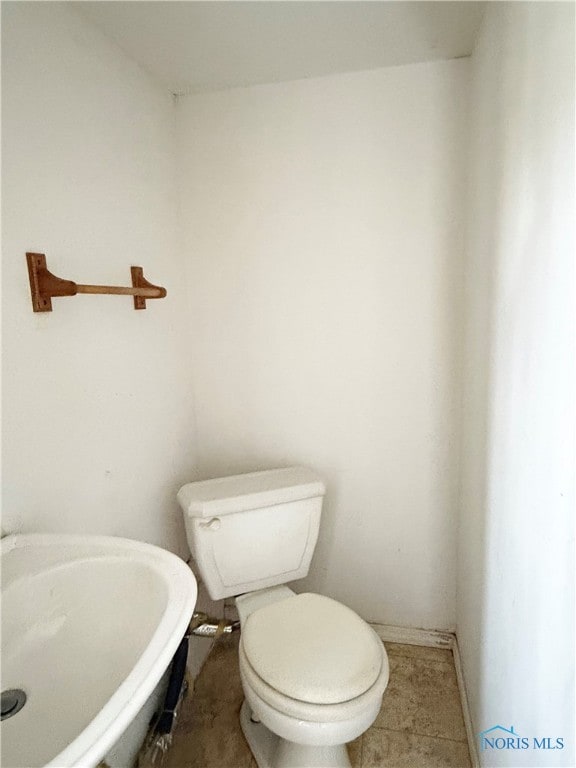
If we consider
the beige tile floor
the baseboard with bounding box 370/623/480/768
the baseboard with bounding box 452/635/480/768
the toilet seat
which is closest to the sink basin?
the toilet seat

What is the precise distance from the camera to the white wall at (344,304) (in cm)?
148

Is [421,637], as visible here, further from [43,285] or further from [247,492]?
[43,285]

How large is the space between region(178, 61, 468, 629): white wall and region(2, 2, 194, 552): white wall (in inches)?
7.4

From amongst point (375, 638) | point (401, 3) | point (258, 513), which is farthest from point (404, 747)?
point (401, 3)

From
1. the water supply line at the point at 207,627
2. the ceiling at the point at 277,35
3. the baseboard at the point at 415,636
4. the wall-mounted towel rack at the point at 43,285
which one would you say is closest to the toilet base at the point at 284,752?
the water supply line at the point at 207,627

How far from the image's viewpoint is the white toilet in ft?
3.51

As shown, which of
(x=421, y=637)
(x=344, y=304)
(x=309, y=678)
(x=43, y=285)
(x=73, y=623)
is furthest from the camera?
(x=421, y=637)

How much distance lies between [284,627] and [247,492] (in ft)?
1.29

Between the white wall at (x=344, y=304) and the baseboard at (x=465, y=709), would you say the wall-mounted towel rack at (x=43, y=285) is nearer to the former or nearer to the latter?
the white wall at (x=344, y=304)

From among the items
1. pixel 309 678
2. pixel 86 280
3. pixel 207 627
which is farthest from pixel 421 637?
pixel 86 280

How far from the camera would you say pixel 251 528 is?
144 cm

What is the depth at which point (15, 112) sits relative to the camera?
93 cm

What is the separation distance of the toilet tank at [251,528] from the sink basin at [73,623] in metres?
0.49

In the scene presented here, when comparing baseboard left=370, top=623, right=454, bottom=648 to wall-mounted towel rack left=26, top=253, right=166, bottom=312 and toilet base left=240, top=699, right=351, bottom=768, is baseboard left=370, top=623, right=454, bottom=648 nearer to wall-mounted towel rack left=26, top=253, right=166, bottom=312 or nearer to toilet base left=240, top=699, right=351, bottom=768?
toilet base left=240, top=699, right=351, bottom=768
